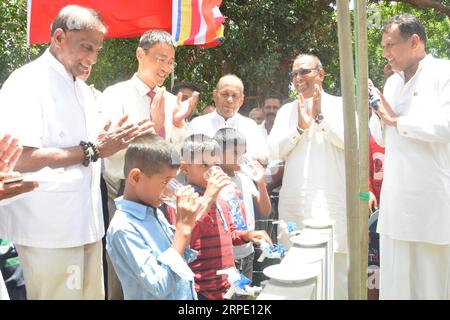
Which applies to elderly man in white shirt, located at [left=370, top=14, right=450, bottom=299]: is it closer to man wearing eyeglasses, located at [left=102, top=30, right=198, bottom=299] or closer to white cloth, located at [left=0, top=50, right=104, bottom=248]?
man wearing eyeglasses, located at [left=102, top=30, right=198, bottom=299]

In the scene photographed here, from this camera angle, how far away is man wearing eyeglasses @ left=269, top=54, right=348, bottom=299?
3.71m

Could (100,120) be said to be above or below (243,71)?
below

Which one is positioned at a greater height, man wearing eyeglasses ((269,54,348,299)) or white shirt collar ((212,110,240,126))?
white shirt collar ((212,110,240,126))

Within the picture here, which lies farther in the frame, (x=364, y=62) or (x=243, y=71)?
(x=243, y=71)

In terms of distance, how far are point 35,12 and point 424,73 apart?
350cm

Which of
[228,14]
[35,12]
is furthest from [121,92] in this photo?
[228,14]

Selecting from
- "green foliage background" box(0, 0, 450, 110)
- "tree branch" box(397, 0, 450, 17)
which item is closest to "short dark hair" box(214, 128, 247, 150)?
"green foliage background" box(0, 0, 450, 110)

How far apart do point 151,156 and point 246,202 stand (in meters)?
1.11

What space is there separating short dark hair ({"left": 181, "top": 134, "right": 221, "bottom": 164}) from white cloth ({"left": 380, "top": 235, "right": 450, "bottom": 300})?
4.10 ft

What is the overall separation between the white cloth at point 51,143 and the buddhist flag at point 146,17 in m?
2.78

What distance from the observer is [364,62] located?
7.20ft

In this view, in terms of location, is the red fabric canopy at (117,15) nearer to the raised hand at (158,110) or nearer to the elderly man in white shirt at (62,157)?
the raised hand at (158,110)

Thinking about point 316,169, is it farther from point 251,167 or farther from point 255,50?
point 255,50
